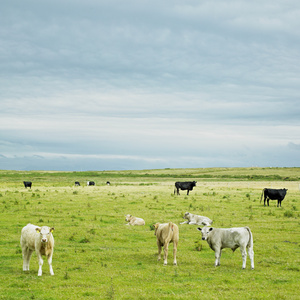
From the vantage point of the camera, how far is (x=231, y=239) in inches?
524

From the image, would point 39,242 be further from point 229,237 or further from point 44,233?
point 229,237

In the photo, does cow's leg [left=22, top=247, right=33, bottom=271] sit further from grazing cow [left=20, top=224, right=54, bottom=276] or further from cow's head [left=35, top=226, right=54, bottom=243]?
cow's head [left=35, top=226, right=54, bottom=243]

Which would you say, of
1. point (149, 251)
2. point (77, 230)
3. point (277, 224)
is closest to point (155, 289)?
point (149, 251)

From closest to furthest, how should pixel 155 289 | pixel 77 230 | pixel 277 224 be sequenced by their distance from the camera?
pixel 155 289 → pixel 77 230 → pixel 277 224

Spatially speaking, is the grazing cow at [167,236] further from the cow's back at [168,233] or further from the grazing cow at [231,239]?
the grazing cow at [231,239]

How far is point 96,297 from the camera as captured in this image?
10.0 meters

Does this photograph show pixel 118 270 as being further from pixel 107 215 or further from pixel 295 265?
pixel 107 215

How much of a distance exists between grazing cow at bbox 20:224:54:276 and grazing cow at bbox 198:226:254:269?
18.8 feet

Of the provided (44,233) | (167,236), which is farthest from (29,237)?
(167,236)

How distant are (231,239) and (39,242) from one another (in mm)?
6850

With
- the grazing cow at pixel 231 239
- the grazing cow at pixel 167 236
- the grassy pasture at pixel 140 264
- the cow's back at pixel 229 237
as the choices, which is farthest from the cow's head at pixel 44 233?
the cow's back at pixel 229 237

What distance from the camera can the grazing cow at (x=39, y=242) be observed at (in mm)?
11890

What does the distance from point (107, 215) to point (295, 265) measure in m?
15.7

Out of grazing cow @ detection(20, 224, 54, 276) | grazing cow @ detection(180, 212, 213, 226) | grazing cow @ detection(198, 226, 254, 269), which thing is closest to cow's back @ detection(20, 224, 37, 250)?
grazing cow @ detection(20, 224, 54, 276)
